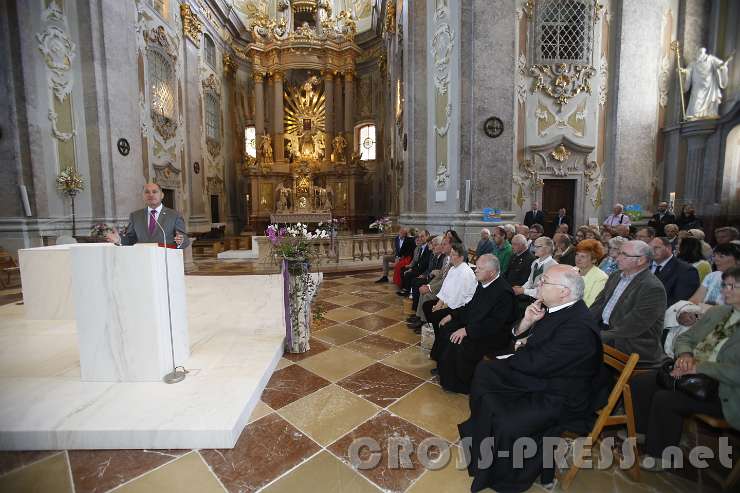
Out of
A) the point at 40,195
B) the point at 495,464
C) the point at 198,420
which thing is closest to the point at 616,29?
the point at 495,464

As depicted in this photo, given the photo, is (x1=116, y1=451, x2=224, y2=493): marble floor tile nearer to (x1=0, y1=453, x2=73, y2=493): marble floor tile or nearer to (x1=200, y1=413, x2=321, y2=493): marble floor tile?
(x1=200, y1=413, x2=321, y2=493): marble floor tile

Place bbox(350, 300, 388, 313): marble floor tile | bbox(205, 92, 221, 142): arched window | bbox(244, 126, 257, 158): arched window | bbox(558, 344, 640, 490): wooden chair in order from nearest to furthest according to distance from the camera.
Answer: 1. bbox(558, 344, 640, 490): wooden chair
2. bbox(350, 300, 388, 313): marble floor tile
3. bbox(205, 92, 221, 142): arched window
4. bbox(244, 126, 257, 158): arched window

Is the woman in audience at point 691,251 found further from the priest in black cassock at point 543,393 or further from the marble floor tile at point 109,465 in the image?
the marble floor tile at point 109,465

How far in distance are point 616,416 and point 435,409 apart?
126 cm

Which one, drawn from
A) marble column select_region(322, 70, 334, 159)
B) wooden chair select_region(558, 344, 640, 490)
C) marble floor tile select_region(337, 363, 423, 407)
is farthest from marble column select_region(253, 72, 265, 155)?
wooden chair select_region(558, 344, 640, 490)

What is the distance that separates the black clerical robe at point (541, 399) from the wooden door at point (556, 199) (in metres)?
8.98

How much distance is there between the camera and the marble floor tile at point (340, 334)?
447 centimetres

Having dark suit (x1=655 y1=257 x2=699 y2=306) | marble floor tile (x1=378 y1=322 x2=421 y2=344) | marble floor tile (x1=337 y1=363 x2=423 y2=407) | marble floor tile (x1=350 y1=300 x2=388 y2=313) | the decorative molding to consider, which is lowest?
marble floor tile (x1=378 y1=322 x2=421 y2=344)

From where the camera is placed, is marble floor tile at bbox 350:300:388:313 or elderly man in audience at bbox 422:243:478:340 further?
marble floor tile at bbox 350:300:388:313

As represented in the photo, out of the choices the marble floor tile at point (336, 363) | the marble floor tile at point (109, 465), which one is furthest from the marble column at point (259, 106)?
the marble floor tile at point (109, 465)

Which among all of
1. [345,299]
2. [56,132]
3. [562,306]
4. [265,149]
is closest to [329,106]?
[265,149]

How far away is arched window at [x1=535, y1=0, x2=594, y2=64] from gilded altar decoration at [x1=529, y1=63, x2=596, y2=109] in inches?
6.9

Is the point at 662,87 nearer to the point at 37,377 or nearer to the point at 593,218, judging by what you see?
the point at 593,218

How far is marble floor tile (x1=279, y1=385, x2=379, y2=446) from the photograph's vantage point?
2.65 metres
